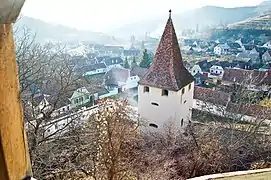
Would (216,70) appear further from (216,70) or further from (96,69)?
(96,69)

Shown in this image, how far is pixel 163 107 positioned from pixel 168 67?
42.8 inches

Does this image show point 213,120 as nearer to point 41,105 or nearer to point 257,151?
point 257,151

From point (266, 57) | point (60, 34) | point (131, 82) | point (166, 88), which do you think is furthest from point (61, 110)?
point (266, 57)

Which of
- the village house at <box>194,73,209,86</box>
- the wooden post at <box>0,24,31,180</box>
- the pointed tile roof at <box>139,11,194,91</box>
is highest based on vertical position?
the wooden post at <box>0,24,31,180</box>

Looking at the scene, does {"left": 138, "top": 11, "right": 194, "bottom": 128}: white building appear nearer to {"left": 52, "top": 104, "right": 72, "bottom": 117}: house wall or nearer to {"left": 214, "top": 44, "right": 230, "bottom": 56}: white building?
{"left": 214, "top": 44, "right": 230, "bottom": 56}: white building

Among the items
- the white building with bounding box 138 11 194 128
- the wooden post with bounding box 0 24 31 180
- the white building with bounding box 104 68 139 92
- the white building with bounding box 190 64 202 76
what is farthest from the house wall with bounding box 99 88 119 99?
the wooden post with bounding box 0 24 31 180

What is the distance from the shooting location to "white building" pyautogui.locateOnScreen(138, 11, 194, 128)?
8727 millimetres

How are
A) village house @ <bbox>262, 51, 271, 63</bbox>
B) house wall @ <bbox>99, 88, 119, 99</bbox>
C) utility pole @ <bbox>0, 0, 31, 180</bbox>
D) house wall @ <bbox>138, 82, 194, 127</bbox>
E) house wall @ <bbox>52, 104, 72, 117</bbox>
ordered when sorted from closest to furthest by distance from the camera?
utility pole @ <bbox>0, 0, 31, 180</bbox> < house wall @ <bbox>52, 104, 72, 117</bbox> < house wall @ <bbox>99, 88, 119, 99</bbox> < house wall @ <bbox>138, 82, 194, 127</bbox> < village house @ <bbox>262, 51, 271, 63</bbox>

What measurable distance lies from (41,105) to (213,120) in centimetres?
461

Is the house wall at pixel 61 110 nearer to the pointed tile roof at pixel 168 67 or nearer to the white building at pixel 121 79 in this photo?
the white building at pixel 121 79

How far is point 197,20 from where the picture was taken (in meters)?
10.5

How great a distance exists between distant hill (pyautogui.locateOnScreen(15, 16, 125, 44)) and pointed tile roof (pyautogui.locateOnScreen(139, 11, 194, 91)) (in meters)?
1.43

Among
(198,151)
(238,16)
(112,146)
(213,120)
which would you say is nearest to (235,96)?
(213,120)

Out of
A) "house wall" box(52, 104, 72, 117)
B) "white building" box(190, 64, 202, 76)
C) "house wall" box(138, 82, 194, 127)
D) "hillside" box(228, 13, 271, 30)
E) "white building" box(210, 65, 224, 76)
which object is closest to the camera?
"house wall" box(52, 104, 72, 117)
